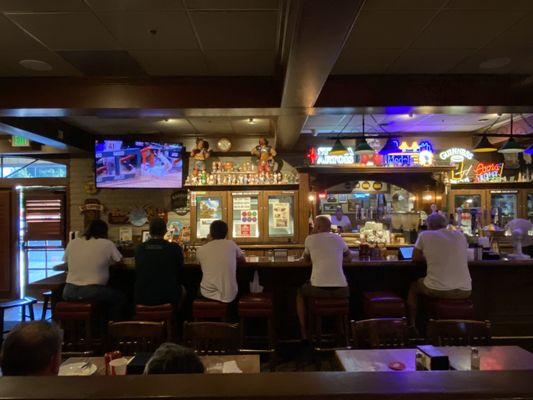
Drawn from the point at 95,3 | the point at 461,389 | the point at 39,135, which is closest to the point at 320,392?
the point at 461,389

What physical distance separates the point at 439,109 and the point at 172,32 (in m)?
2.93

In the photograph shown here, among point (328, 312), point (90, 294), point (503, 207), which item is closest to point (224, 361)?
point (328, 312)

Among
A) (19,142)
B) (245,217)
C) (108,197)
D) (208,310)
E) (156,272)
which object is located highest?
(19,142)

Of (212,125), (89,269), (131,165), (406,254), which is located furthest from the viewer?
(131,165)

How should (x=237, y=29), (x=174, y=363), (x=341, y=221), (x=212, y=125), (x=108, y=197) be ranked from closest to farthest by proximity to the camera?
1. (x=174, y=363)
2. (x=237, y=29)
3. (x=212, y=125)
4. (x=108, y=197)
5. (x=341, y=221)

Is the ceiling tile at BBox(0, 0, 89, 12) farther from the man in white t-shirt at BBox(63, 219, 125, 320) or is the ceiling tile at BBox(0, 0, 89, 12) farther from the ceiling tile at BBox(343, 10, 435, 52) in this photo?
the man in white t-shirt at BBox(63, 219, 125, 320)

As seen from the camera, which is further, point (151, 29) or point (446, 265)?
point (446, 265)

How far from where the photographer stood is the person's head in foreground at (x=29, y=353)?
150 centimetres

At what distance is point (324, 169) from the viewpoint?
734 centimetres

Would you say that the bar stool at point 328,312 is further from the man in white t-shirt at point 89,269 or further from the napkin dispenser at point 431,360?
the napkin dispenser at point 431,360

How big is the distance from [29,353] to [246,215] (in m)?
5.92

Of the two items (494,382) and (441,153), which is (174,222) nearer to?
(441,153)

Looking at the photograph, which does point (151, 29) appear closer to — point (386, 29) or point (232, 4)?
point (232, 4)

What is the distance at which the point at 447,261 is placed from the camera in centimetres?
401
